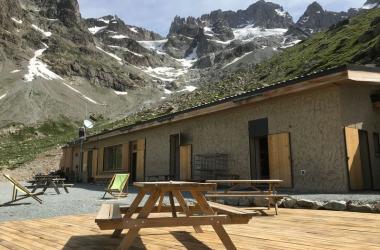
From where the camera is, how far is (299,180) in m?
10.3

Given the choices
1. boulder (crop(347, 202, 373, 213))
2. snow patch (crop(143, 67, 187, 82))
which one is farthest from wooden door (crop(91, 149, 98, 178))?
snow patch (crop(143, 67, 187, 82))

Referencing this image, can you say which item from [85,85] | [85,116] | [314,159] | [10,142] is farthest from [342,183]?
[85,85]

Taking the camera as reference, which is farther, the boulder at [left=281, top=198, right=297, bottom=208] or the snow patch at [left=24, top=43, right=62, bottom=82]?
the snow patch at [left=24, top=43, right=62, bottom=82]

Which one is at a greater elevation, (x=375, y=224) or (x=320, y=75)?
(x=320, y=75)

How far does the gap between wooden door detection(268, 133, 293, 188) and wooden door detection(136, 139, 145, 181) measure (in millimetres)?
7893

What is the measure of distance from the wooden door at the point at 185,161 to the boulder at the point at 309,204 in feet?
24.1

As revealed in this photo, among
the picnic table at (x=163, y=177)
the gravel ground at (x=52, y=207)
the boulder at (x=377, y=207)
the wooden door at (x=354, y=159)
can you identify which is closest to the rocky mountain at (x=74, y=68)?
the picnic table at (x=163, y=177)

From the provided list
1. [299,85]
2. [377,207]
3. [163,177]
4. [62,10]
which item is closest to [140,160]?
[163,177]

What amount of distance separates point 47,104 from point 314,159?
66.6 metres

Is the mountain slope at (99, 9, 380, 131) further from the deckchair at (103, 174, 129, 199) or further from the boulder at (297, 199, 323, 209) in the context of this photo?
the boulder at (297, 199, 323, 209)

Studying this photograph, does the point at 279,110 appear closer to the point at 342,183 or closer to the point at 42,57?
the point at 342,183

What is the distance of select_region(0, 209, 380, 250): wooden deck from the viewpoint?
3.65m

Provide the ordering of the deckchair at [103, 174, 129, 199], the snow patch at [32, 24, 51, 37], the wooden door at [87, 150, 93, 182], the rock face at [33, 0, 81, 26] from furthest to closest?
1. the rock face at [33, 0, 81, 26]
2. the snow patch at [32, 24, 51, 37]
3. the wooden door at [87, 150, 93, 182]
4. the deckchair at [103, 174, 129, 199]

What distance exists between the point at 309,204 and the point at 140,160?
452 inches
